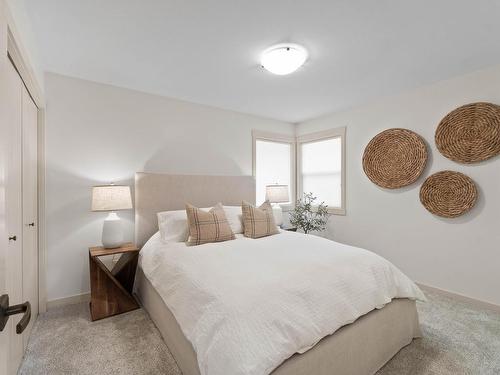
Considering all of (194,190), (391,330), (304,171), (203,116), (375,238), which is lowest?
(391,330)

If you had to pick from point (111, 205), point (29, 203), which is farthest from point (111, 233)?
point (29, 203)

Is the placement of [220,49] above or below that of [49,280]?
above

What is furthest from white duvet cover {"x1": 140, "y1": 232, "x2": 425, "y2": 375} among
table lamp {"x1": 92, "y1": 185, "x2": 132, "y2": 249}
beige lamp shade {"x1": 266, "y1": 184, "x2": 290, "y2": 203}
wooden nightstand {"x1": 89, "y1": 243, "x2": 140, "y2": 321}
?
beige lamp shade {"x1": 266, "y1": 184, "x2": 290, "y2": 203}

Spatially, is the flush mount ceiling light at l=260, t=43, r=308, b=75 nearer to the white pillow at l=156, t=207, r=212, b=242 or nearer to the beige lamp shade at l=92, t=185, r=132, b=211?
the white pillow at l=156, t=207, r=212, b=242

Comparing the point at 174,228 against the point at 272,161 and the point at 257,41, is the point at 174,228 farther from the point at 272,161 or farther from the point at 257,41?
the point at 272,161

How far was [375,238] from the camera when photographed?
3.44 m

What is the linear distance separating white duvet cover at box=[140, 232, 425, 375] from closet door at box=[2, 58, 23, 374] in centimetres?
88

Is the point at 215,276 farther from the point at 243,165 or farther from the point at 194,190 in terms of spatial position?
the point at 243,165

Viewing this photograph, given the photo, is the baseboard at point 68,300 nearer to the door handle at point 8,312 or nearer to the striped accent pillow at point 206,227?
the striped accent pillow at point 206,227

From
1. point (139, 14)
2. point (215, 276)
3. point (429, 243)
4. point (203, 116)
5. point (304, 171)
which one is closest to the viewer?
point (215, 276)

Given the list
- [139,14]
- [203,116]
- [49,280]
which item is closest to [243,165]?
[203,116]

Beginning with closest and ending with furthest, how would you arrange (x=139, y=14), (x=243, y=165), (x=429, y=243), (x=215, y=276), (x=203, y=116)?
1. (x=215, y=276)
2. (x=139, y=14)
3. (x=429, y=243)
4. (x=203, y=116)
5. (x=243, y=165)

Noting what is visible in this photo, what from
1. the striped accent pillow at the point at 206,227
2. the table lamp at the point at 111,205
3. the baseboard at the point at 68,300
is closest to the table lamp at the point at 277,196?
the striped accent pillow at the point at 206,227

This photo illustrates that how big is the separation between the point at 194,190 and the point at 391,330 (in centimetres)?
253
